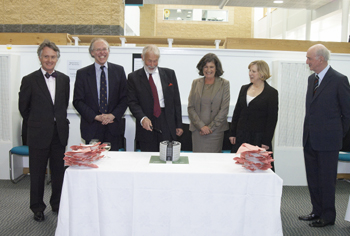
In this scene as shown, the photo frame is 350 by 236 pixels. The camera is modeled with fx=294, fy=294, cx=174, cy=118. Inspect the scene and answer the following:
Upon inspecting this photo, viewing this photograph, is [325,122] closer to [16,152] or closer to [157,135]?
[157,135]

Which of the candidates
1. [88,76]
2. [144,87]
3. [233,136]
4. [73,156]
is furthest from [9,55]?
[233,136]

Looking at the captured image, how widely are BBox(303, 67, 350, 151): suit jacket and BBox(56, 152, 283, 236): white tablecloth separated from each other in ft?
3.72

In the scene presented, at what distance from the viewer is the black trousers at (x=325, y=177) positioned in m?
2.92

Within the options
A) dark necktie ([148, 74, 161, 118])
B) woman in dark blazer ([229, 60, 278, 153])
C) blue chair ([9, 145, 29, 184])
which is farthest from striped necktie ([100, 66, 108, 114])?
blue chair ([9, 145, 29, 184])

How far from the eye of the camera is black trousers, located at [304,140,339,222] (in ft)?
9.57

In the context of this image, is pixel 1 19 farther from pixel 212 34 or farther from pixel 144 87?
pixel 212 34

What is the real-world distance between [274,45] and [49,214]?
3980mm

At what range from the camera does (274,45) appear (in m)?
4.71

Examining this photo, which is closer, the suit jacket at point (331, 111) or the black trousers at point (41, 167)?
the suit jacket at point (331, 111)

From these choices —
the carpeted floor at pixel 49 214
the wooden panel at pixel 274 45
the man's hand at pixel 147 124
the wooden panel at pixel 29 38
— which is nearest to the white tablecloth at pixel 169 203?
the man's hand at pixel 147 124

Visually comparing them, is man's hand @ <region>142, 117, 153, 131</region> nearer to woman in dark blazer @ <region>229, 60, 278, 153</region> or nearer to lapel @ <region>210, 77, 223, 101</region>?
lapel @ <region>210, 77, 223, 101</region>

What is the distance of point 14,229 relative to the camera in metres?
2.80

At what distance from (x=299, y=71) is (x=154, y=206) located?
3187 mm

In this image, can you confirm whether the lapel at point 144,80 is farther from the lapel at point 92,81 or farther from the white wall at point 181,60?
the white wall at point 181,60
